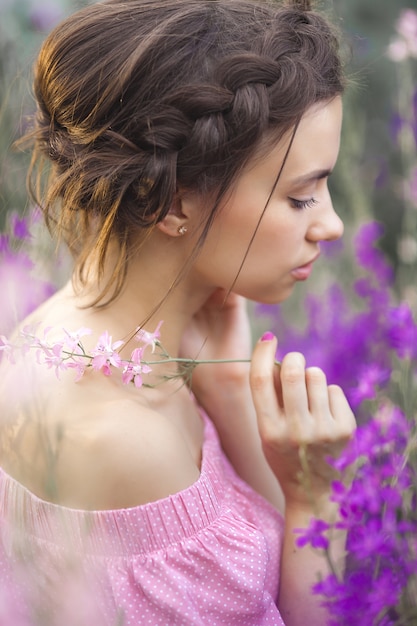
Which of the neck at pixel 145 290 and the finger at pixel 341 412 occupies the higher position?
the neck at pixel 145 290

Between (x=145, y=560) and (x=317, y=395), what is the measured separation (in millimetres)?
337

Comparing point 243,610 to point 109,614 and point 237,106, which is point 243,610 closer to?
point 109,614

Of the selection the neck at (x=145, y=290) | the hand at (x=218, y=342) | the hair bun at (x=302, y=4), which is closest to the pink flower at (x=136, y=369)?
the neck at (x=145, y=290)

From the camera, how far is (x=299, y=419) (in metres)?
1.25

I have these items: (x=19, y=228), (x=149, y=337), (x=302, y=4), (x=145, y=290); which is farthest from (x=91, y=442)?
(x=302, y=4)

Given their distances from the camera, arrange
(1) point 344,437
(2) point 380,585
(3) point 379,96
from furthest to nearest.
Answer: (3) point 379,96 < (1) point 344,437 < (2) point 380,585

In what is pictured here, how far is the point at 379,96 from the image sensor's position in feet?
11.0

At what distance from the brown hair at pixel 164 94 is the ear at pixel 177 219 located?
25 millimetres

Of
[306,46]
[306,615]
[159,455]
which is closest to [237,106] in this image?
[306,46]

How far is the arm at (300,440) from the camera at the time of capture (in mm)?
1250

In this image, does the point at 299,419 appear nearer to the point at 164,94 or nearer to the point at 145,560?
the point at 145,560

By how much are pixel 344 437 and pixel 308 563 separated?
0.19 metres

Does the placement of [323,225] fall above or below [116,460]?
above

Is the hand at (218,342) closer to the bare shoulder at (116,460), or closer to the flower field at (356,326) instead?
the flower field at (356,326)
